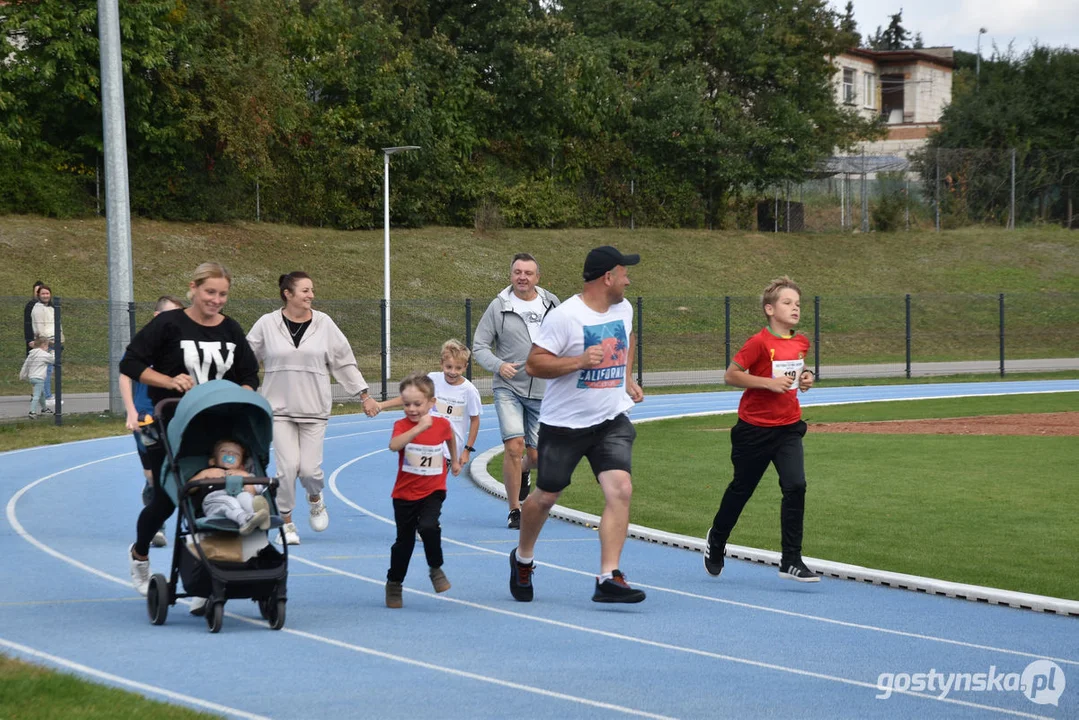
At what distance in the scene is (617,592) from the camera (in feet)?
25.2

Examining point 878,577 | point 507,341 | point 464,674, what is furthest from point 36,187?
point 464,674

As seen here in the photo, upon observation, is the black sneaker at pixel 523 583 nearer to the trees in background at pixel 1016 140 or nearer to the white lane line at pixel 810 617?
the white lane line at pixel 810 617

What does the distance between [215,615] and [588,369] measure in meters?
2.48

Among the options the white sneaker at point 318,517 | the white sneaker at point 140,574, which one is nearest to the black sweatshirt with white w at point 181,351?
the white sneaker at point 140,574

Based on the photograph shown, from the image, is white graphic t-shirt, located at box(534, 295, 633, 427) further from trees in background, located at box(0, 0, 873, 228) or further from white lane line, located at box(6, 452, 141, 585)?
trees in background, located at box(0, 0, 873, 228)

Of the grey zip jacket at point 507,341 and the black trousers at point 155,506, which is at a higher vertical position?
the grey zip jacket at point 507,341

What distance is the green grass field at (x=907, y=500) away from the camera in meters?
9.16

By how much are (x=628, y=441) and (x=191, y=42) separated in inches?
1434

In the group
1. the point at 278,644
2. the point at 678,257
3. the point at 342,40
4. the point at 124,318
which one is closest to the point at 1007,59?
the point at 678,257

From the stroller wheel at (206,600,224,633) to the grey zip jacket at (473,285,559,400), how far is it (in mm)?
4094

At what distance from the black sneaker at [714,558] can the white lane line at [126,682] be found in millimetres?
3905

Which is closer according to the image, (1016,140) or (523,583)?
(523,583)

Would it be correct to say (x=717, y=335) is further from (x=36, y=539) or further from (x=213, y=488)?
(x=213, y=488)

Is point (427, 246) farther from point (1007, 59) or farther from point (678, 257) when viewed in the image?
point (1007, 59)
